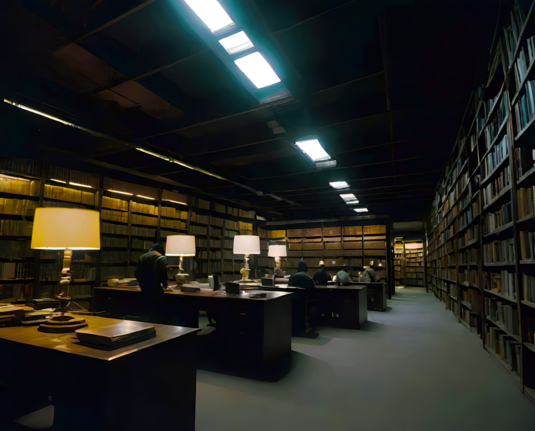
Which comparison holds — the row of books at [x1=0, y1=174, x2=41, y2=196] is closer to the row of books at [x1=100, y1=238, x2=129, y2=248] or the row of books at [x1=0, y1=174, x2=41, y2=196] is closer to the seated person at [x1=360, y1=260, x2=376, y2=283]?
the row of books at [x1=100, y1=238, x2=129, y2=248]

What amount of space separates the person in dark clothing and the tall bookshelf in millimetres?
3613

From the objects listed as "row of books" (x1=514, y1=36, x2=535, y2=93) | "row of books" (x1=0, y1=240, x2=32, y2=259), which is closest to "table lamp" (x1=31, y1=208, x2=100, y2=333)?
"row of books" (x1=514, y1=36, x2=535, y2=93)

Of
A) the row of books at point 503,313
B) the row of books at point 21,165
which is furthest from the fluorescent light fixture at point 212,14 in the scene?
the row of books at point 21,165

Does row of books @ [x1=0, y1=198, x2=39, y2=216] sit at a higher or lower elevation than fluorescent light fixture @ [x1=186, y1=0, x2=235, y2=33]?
lower

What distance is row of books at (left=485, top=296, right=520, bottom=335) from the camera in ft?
10.1

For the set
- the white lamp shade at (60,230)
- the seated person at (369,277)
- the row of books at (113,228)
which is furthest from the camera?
the seated person at (369,277)

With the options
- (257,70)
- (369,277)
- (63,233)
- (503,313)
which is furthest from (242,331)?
(369,277)

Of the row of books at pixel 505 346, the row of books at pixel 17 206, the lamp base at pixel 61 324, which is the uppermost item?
the row of books at pixel 17 206

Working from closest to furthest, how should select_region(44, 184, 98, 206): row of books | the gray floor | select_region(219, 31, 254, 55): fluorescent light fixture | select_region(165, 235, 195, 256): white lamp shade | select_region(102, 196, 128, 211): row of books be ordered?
the gray floor → select_region(219, 31, 254, 55): fluorescent light fixture → select_region(165, 235, 195, 256): white lamp shade → select_region(44, 184, 98, 206): row of books → select_region(102, 196, 128, 211): row of books

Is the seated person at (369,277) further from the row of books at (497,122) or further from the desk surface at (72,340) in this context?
the desk surface at (72,340)

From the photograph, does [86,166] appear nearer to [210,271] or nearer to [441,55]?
[210,271]

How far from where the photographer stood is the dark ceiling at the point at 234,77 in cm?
298

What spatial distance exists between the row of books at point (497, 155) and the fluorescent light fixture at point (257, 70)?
2397 mm

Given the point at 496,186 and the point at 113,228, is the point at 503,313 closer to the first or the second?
the point at 496,186
